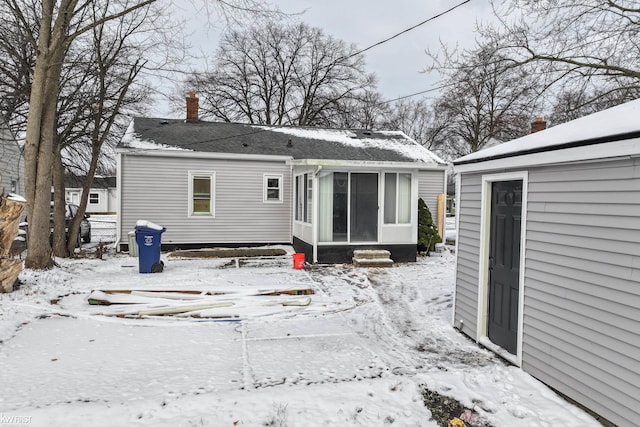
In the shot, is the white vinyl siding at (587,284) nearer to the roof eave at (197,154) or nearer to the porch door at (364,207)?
the porch door at (364,207)

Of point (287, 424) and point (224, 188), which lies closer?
point (287, 424)

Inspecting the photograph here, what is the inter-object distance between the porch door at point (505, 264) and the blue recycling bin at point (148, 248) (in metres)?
7.16

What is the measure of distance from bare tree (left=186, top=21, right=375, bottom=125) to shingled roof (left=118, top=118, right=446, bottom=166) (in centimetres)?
1501

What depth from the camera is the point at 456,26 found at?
9.17 m

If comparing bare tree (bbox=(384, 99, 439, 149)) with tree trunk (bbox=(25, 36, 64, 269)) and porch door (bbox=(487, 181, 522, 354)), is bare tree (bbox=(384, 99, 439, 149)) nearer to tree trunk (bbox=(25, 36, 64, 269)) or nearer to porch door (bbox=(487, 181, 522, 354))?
tree trunk (bbox=(25, 36, 64, 269))

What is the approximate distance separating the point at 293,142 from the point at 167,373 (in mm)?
11717

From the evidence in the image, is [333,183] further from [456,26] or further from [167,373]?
[167,373]

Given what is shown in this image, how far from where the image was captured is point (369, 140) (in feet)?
52.1

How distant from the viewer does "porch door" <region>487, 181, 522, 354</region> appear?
14.6 ft

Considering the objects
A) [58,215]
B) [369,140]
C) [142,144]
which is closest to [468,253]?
[142,144]

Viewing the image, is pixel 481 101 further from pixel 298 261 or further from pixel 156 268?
pixel 156 268

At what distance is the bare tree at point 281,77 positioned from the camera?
98.3ft

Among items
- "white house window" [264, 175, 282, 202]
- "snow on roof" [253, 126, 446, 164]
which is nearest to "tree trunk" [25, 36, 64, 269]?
"white house window" [264, 175, 282, 202]

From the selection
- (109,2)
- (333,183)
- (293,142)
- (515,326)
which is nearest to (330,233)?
(333,183)
